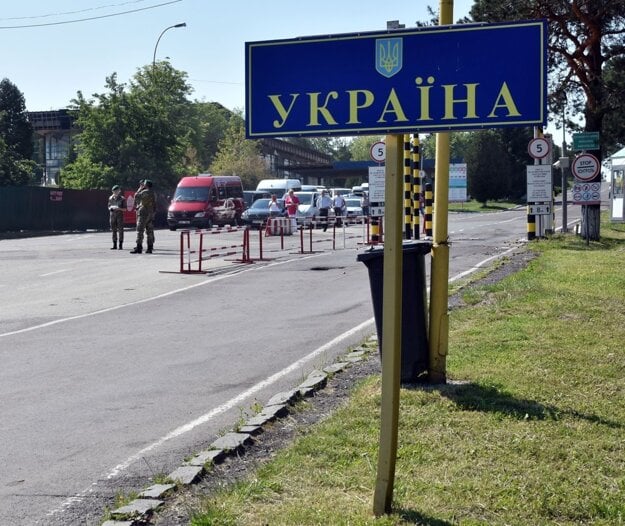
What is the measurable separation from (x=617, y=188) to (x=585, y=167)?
794 inches

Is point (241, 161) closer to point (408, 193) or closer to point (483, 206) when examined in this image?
point (483, 206)

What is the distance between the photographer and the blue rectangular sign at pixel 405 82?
5.39 m

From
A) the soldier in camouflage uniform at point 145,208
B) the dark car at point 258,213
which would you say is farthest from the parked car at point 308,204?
the soldier in camouflage uniform at point 145,208

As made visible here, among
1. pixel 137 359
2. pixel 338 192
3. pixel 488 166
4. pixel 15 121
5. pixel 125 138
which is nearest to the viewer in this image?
pixel 137 359

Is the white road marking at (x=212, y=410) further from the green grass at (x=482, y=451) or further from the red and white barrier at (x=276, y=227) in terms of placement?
the red and white barrier at (x=276, y=227)

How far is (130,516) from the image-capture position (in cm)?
527

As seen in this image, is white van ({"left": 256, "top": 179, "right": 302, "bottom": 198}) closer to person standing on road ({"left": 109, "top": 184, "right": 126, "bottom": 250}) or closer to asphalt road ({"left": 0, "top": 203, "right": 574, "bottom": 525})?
person standing on road ({"left": 109, "top": 184, "right": 126, "bottom": 250})

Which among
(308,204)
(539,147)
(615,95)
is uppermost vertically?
(615,95)

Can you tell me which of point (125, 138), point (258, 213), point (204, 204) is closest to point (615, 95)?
point (258, 213)

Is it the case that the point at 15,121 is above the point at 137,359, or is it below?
above

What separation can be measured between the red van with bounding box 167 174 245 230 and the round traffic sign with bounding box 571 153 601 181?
21342mm

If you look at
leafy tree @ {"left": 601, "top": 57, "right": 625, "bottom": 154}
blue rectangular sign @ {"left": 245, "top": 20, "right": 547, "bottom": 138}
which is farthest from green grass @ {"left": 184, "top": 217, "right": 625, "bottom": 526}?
leafy tree @ {"left": 601, "top": 57, "right": 625, "bottom": 154}

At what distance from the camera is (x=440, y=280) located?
8281 mm

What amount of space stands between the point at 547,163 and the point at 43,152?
86983 millimetres
